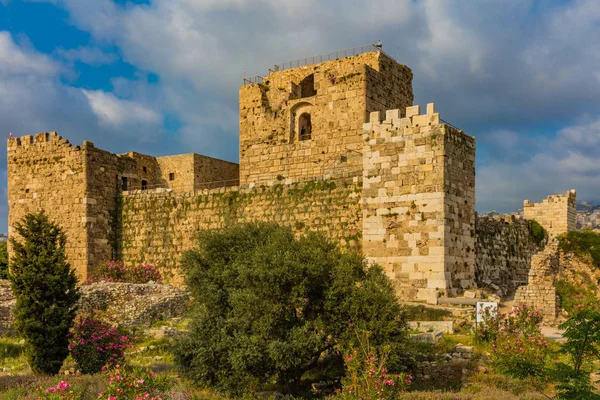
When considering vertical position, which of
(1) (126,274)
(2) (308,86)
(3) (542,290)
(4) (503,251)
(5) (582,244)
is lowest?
(3) (542,290)

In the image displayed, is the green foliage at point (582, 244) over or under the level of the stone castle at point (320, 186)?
under

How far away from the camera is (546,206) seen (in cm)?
3994

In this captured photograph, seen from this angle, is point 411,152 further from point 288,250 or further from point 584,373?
point 584,373

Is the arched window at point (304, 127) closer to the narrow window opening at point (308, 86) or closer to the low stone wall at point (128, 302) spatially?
the narrow window opening at point (308, 86)

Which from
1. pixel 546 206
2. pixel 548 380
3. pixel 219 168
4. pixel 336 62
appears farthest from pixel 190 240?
pixel 546 206

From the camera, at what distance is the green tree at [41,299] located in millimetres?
15055

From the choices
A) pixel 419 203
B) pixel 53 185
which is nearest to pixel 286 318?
pixel 419 203

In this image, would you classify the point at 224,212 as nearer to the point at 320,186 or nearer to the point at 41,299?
the point at 320,186

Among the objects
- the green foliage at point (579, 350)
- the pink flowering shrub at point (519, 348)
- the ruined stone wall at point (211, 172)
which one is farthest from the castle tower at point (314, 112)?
the green foliage at point (579, 350)

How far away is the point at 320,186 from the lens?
72.0 ft

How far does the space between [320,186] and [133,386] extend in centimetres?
1294

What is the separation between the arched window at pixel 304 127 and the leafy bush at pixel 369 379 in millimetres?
15005

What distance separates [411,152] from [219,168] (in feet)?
45.8

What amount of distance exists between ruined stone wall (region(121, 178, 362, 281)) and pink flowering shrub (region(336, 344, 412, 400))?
8.62 metres
